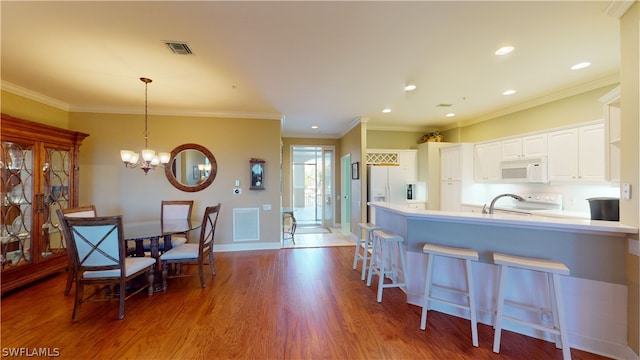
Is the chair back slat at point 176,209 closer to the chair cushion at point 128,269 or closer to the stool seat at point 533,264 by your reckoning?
the chair cushion at point 128,269

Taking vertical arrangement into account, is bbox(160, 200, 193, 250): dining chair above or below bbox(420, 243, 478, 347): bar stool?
above

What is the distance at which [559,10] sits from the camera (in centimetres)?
185

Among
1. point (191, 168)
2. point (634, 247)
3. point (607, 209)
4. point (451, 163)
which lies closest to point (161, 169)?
point (191, 168)

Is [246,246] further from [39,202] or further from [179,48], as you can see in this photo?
[179,48]

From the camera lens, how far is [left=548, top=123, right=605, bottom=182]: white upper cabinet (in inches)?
123

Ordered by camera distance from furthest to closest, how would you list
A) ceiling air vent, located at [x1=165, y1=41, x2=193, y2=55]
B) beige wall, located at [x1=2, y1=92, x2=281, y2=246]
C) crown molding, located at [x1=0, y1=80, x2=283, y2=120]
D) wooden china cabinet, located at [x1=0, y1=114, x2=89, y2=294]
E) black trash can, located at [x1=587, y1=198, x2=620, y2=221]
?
beige wall, located at [x1=2, y1=92, x2=281, y2=246] < crown molding, located at [x1=0, y1=80, x2=283, y2=120] < wooden china cabinet, located at [x1=0, y1=114, x2=89, y2=294] < black trash can, located at [x1=587, y1=198, x2=620, y2=221] < ceiling air vent, located at [x1=165, y1=41, x2=193, y2=55]

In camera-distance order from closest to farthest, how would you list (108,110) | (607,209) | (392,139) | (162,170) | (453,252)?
(453,252)
(607,209)
(108,110)
(162,170)
(392,139)

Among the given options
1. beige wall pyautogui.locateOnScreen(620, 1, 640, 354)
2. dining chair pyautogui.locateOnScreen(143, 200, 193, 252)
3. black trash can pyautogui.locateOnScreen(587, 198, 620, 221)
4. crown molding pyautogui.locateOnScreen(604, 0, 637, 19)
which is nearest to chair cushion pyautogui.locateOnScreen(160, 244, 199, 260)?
dining chair pyautogui.locateOnScreen(143, 200, 193, 252)

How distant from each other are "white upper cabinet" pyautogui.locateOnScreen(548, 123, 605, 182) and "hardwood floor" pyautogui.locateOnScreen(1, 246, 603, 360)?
2.55 metres

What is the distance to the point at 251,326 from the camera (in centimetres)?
224

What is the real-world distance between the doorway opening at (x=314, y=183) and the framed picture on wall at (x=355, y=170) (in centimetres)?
136

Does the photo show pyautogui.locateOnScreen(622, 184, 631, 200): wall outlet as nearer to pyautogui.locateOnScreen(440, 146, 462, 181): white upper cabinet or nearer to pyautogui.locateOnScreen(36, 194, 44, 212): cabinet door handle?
pyautogui.locateOnScreen(440, 146, 462, 181): white upper cabinet

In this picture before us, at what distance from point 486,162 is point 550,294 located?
3328mm

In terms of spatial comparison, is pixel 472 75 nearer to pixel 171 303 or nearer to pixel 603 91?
pixel 603 91
